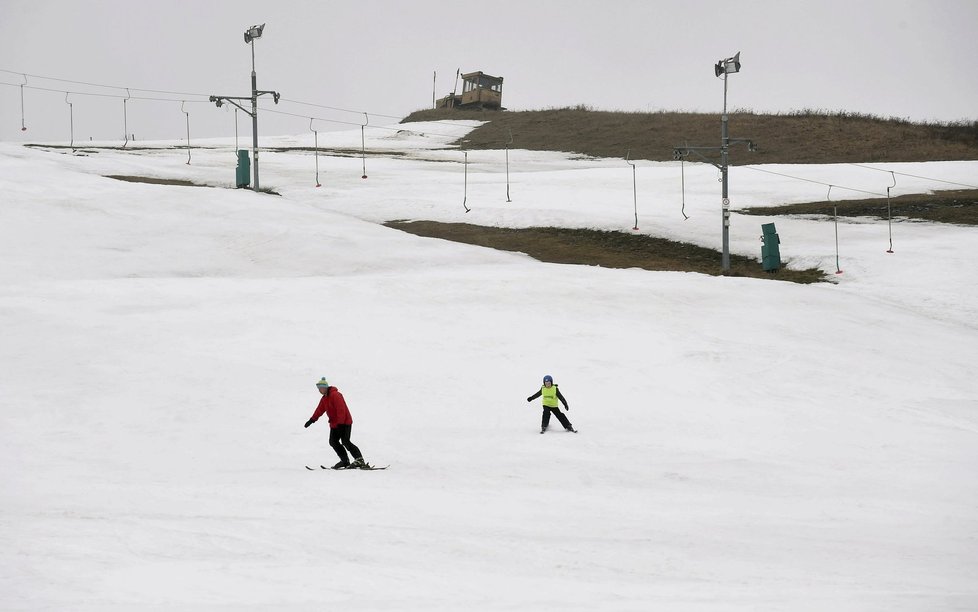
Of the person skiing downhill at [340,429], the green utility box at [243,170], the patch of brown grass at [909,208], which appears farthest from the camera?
the green utility box at [243,170]

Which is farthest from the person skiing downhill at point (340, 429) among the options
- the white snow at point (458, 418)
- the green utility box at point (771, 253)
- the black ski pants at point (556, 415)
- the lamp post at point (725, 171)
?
the green utility box at point (771, 253)

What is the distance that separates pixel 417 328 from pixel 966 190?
3224 centimetres

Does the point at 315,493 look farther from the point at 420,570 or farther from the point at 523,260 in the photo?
the point at 523,260

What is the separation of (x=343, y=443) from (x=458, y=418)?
3032mm

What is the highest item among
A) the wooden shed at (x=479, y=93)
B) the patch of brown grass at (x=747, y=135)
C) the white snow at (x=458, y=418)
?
the wooden shed at (x=479, y=93)

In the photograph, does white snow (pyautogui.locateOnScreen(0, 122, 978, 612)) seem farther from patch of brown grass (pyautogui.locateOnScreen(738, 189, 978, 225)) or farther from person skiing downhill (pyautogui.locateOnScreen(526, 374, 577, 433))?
patch of brown grass (pyautogui.locateOnScreen(738, 189, 978, 225))

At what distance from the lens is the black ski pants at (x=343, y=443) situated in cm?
1422

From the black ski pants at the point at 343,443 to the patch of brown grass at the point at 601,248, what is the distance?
801 inches

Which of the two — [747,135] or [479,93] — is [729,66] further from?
[479,93]

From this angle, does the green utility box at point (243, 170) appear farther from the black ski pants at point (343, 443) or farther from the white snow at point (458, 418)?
the black ski pants at point (343, 443)

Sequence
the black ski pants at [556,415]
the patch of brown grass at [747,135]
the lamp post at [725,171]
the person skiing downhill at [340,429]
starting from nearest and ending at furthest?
the person skiing downhill at [340,429]
the black ski pants at [556,415]
the lamp post at [725,171]
the patch of brown grass at [747,135]

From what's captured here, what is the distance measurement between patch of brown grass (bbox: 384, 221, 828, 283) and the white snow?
147 cm

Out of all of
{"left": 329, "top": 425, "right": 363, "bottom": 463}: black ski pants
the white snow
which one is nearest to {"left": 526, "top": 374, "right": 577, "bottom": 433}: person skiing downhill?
the white snow

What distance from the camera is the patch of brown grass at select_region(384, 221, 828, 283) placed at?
33.7m
